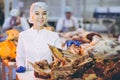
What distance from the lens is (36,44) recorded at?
2047 millimetres

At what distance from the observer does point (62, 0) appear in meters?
8.00

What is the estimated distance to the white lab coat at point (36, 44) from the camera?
2.05 metres

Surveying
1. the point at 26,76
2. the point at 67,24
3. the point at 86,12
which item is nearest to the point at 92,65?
the point at 26,76

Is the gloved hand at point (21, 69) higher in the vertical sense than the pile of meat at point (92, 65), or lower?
lower

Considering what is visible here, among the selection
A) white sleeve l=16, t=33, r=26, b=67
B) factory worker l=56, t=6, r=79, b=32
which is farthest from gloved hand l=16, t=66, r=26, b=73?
factory worker l=56, t=6, r=79, b=32

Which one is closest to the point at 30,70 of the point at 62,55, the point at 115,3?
the point at 62,55

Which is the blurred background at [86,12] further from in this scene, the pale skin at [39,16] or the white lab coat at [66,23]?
the pale skin at [39,16]

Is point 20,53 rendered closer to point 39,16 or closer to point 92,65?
point 39,16

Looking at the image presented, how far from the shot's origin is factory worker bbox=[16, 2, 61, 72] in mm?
2043

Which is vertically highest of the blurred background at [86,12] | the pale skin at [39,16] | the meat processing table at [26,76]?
the pale skin at [39,16]

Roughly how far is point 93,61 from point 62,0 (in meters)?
6.53

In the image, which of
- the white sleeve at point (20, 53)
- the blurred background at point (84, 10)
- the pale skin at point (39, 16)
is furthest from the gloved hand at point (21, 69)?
the blurred background at point (84, 10)

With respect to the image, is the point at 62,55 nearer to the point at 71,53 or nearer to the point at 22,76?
the point at 71,53

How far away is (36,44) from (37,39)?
34 millimetres
